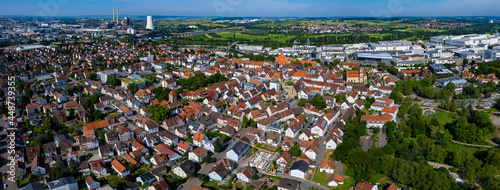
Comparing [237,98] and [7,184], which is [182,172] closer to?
[7,184]

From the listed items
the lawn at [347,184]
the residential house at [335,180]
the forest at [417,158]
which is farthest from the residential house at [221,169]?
the forest at [417,158]

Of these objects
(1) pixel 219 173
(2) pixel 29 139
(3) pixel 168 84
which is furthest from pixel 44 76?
(1) pixel 219 173

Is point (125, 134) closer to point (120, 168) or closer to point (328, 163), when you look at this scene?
point (120, 168)

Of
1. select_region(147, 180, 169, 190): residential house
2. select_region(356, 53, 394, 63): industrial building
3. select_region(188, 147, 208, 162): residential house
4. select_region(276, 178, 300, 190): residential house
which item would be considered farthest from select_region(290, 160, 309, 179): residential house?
select_region(356, 53, 394, 63): industrial building

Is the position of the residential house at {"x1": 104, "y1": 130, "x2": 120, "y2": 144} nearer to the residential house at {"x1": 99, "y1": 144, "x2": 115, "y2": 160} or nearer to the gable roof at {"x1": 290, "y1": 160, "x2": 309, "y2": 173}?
the residential house at {"x1": 99, "y1": 144, "x2": 115, "y2": 160}

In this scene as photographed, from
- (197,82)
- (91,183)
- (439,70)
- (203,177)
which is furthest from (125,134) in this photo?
(439,70)
